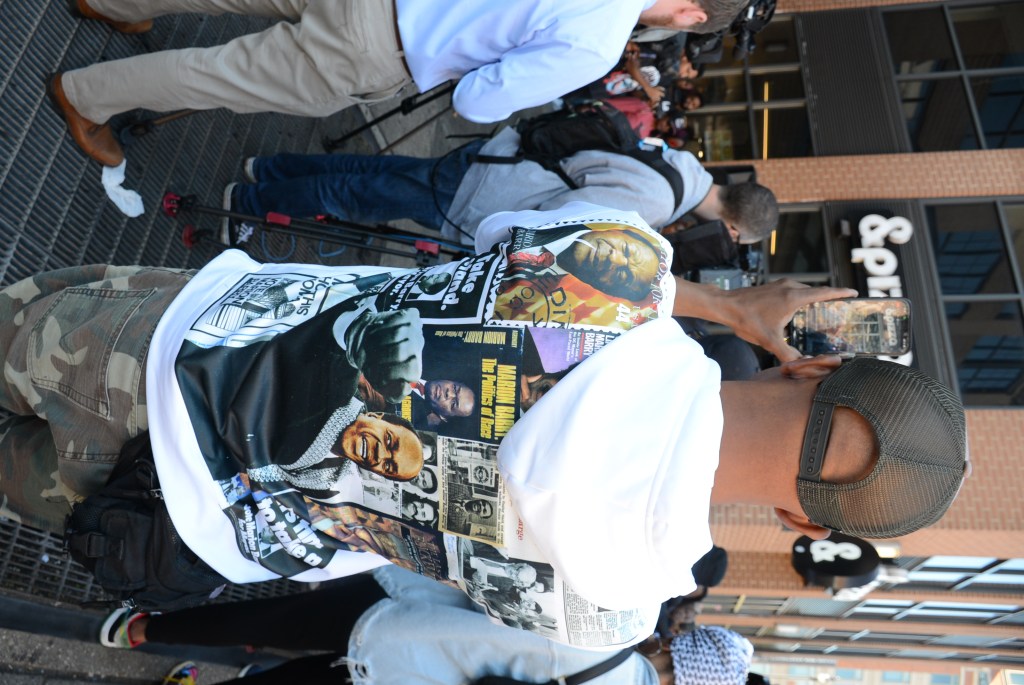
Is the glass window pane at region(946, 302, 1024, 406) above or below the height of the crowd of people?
above

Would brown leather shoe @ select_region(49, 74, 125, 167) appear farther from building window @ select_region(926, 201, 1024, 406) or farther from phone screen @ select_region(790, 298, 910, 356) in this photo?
building window @ select_region(926, 201, 1024, 406)

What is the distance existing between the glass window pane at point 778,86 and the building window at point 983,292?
2.01 m

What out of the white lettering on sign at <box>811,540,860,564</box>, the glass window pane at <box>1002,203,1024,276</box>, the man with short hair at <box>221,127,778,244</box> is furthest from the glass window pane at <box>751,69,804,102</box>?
the man with short hair at <box>221,127,778,244</box>

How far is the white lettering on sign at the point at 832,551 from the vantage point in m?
Result: 6.32

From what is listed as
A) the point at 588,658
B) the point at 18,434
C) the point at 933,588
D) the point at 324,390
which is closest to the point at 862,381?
the point at 324,390

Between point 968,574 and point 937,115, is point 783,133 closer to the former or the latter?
point 937,115

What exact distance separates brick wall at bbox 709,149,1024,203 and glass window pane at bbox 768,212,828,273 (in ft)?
0.72

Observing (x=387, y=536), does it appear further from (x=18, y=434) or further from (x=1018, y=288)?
(x=1018, y=288)

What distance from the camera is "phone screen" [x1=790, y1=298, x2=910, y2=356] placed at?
2.45 m

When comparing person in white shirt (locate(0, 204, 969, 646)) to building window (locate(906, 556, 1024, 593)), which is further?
building window (locate(906, 556, 1024, 593))

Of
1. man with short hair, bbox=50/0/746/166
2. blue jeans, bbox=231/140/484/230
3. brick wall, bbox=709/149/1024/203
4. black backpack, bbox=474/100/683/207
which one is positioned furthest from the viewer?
brick wall, bbox=709/149/1024/203

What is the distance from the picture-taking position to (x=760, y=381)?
1.41 metres

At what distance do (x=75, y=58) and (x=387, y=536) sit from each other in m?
2.63

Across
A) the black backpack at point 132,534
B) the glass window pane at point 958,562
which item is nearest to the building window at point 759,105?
the glass window pane at point 958,562
